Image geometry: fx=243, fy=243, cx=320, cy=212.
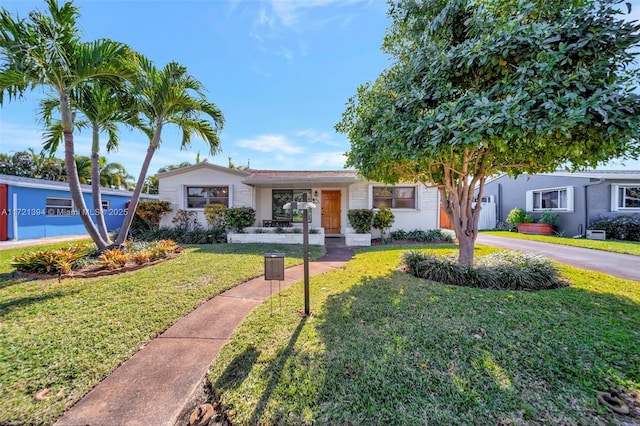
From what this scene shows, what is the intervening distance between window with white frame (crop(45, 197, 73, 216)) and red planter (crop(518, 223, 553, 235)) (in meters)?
27.2

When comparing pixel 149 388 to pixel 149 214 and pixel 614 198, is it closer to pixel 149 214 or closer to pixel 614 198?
pixel 149 214

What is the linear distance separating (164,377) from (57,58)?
274 inches

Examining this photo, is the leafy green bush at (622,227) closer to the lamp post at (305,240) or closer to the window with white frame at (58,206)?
the lamp post at (305,240)

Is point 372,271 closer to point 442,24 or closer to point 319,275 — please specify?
point 319,275

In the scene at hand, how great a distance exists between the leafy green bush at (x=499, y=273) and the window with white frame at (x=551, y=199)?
11.8 m

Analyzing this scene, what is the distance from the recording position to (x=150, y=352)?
2842 mm

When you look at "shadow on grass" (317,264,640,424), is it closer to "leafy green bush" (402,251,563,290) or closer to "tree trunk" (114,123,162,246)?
"leafy green bush" (402,251,563,290)

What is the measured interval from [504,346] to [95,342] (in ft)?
16.0

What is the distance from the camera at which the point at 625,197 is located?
12.4 m

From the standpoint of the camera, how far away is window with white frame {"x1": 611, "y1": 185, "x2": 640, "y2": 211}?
1223cm

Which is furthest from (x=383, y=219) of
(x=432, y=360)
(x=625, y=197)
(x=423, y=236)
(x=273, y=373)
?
(x=625, y=197)

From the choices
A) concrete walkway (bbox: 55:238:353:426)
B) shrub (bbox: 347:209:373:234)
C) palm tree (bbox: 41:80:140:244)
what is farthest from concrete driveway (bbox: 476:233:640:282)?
palm tree (bbox: 41:80:140:244)

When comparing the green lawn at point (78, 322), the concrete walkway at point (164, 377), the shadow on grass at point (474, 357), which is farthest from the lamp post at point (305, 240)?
the green lawn at point (78, 322)

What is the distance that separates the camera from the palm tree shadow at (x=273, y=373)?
2.00 meters
